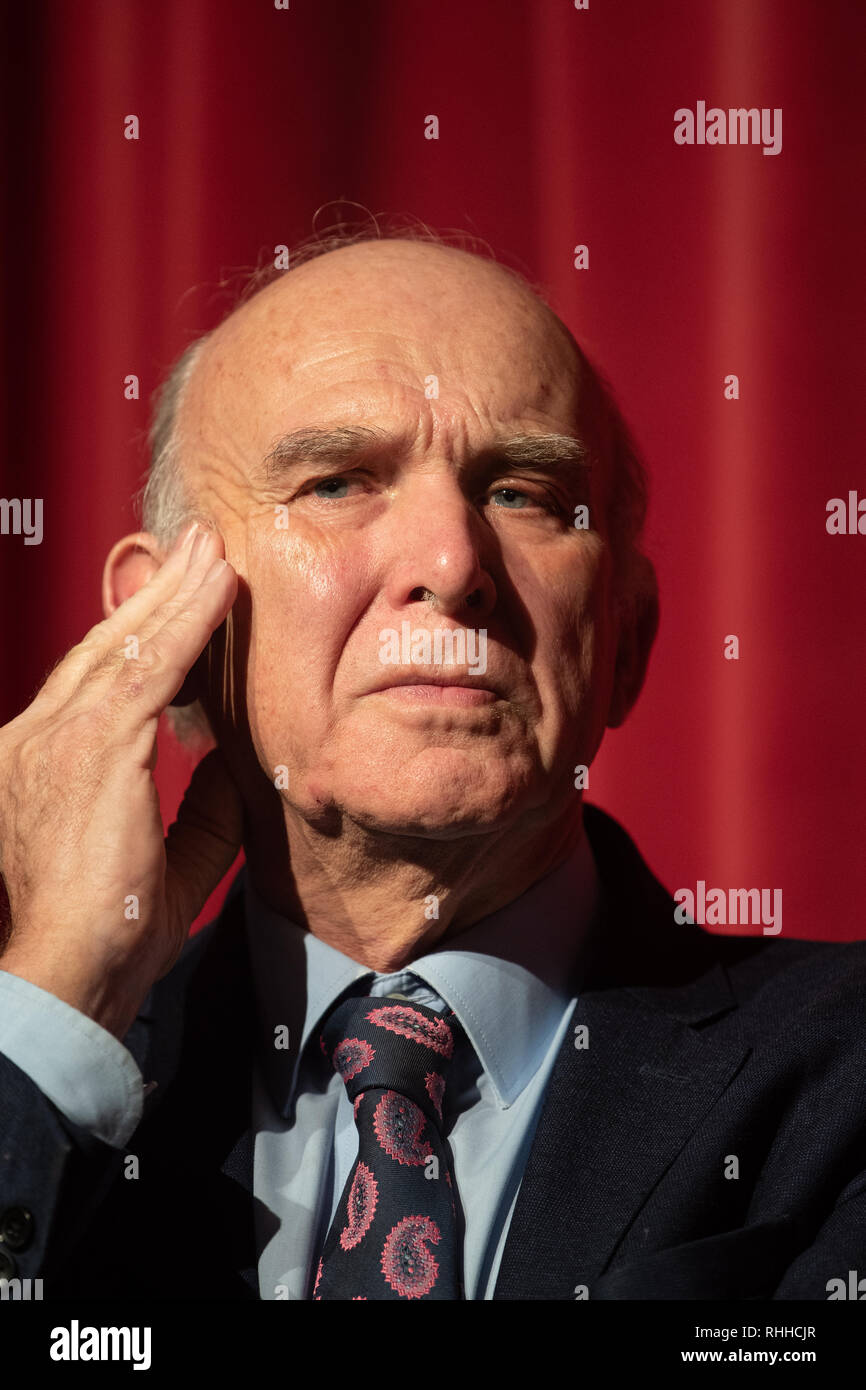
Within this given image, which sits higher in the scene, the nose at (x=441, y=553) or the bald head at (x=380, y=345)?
the bald head at (x=380, y=345)

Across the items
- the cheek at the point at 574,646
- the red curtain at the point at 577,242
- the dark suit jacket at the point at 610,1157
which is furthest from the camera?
the red curtain at the point at 577,242

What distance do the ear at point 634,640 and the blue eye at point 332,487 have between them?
38 cm

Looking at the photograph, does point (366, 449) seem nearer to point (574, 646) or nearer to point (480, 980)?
point (574, 646)

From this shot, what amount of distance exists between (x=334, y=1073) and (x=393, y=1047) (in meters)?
0.11

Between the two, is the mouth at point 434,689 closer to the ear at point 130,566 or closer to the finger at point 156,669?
the finger at point 156,669

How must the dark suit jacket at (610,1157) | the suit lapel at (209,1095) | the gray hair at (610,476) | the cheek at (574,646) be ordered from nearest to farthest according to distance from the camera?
the dark suit jacket at (610,1157)
the suit lapel at (209,1095)
the cheek at (574,646)
the gray hair at (610,476)

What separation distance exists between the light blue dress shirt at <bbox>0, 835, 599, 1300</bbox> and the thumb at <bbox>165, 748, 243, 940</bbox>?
0.29 ft

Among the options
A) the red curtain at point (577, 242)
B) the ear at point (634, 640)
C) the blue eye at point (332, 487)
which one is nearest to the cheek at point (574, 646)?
the ear at point (634, 640)

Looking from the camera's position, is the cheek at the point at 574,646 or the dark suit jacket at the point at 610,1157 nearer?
the dark suit jacket at the point at 610,1157

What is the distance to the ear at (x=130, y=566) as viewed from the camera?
1545 mm

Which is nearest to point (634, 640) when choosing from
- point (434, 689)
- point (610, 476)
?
point (610, 476)

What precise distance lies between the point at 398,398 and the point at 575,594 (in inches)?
10.3

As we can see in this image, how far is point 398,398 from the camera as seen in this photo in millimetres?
1364

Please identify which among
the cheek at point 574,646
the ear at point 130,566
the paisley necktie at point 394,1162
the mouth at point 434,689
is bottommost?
the paisley necktie at point 394,1162
